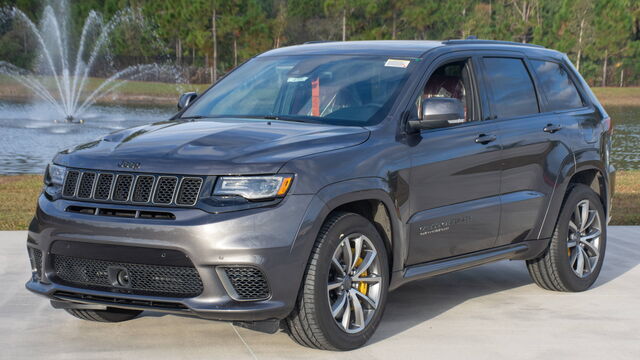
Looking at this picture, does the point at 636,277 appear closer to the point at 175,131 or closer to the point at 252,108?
the point at 252,108

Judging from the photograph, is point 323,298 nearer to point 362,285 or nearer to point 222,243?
point 362,285

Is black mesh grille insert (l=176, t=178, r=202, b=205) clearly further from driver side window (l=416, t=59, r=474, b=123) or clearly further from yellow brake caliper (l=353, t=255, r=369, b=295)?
driver side window (l=416, t=59, r=474, b=123)

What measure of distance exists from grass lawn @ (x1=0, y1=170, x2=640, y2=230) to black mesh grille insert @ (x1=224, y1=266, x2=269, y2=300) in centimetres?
645

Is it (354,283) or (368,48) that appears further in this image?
(368,48)

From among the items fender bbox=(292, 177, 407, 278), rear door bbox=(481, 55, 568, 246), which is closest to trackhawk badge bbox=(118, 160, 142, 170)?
fender bbox=(292, 177, 407, 278)

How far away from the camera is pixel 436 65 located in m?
7.16

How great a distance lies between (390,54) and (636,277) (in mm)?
3218

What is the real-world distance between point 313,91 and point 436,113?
93cm

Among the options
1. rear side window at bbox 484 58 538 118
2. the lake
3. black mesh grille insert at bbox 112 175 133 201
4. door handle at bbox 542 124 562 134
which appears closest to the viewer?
black mesh grille insert at bbox 112 175 133 201

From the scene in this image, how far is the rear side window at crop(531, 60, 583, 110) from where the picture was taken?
27.1 ft

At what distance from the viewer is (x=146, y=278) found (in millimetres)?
5820

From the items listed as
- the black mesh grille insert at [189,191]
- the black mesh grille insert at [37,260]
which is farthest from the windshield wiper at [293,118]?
the black mesh grille insert at [37,260]

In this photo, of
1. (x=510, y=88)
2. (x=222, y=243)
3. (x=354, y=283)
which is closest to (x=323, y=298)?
(x=354, y=283)

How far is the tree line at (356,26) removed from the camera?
75.8m
